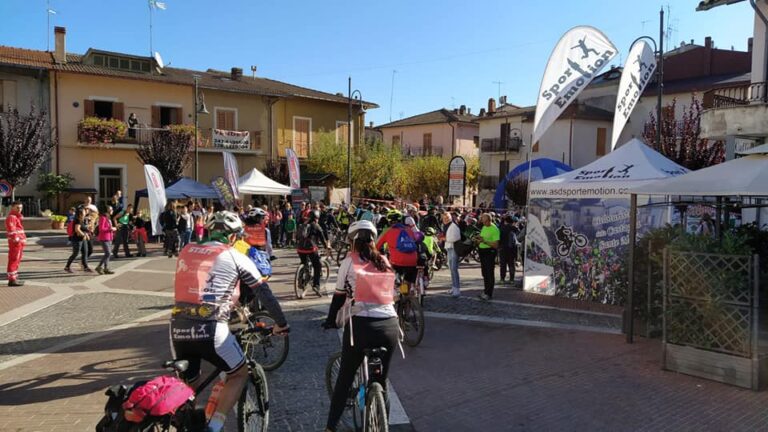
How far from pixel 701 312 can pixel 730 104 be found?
33.5 ft

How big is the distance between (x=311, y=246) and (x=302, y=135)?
26304 millimetres

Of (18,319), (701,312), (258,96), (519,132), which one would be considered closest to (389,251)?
(701,312)

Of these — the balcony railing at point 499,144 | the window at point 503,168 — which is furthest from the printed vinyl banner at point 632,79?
the window at point 503,168

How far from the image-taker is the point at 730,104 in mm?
13992

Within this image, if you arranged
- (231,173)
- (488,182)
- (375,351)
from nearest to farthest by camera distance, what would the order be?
1. (375,351)
2. (231,173)
3. (488,182)

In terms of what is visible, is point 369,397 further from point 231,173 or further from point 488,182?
point 488,182

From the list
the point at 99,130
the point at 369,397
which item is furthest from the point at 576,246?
the point at 99,130

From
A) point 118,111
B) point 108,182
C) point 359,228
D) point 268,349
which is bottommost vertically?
point 268,349

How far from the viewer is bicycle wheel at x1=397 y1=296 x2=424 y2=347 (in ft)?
24.2

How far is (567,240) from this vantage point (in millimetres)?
11312

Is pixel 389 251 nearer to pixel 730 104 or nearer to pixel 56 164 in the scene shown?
pixel 730 104

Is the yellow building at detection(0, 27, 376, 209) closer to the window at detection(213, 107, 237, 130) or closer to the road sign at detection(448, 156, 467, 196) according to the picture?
the window at detection(213, 107, 237, 130)

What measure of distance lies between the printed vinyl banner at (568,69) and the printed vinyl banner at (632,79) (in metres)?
0.69

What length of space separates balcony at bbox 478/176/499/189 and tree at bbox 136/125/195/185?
24.8 meters
